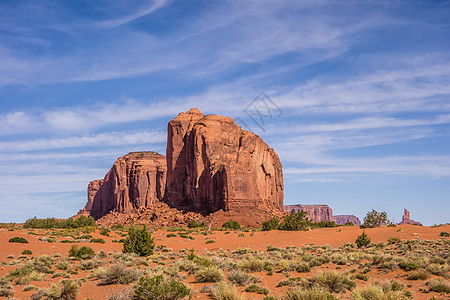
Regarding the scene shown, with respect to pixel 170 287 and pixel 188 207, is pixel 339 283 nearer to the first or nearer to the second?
pixel 170 287

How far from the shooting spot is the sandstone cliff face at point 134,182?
134 meters

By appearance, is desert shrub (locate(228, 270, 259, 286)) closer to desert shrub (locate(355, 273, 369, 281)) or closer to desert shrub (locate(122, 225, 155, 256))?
desert shrub (locate(355, 273, 369, 281))

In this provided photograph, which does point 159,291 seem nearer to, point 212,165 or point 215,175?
point 215,175

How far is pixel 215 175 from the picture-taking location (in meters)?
76.6

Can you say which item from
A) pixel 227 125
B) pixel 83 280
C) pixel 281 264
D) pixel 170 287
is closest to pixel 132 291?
pixel 170 287

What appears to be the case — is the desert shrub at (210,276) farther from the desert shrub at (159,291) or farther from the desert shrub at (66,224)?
the desert shrub at (66,224)

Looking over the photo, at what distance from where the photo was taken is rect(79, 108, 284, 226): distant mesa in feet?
240

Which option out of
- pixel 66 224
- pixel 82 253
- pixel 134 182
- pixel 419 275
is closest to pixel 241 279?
pixel 419 275

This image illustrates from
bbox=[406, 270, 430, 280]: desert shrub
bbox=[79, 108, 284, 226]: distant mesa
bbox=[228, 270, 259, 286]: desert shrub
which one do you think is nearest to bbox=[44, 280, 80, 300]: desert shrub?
bbox=[228, 270, 259, 286]: desert shrub

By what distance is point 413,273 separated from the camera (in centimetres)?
1496

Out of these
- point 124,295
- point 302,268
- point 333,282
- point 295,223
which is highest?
point 124,295

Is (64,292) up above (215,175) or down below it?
below

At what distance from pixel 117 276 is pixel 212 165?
6393 centimetres

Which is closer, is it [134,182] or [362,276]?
[362,276]
